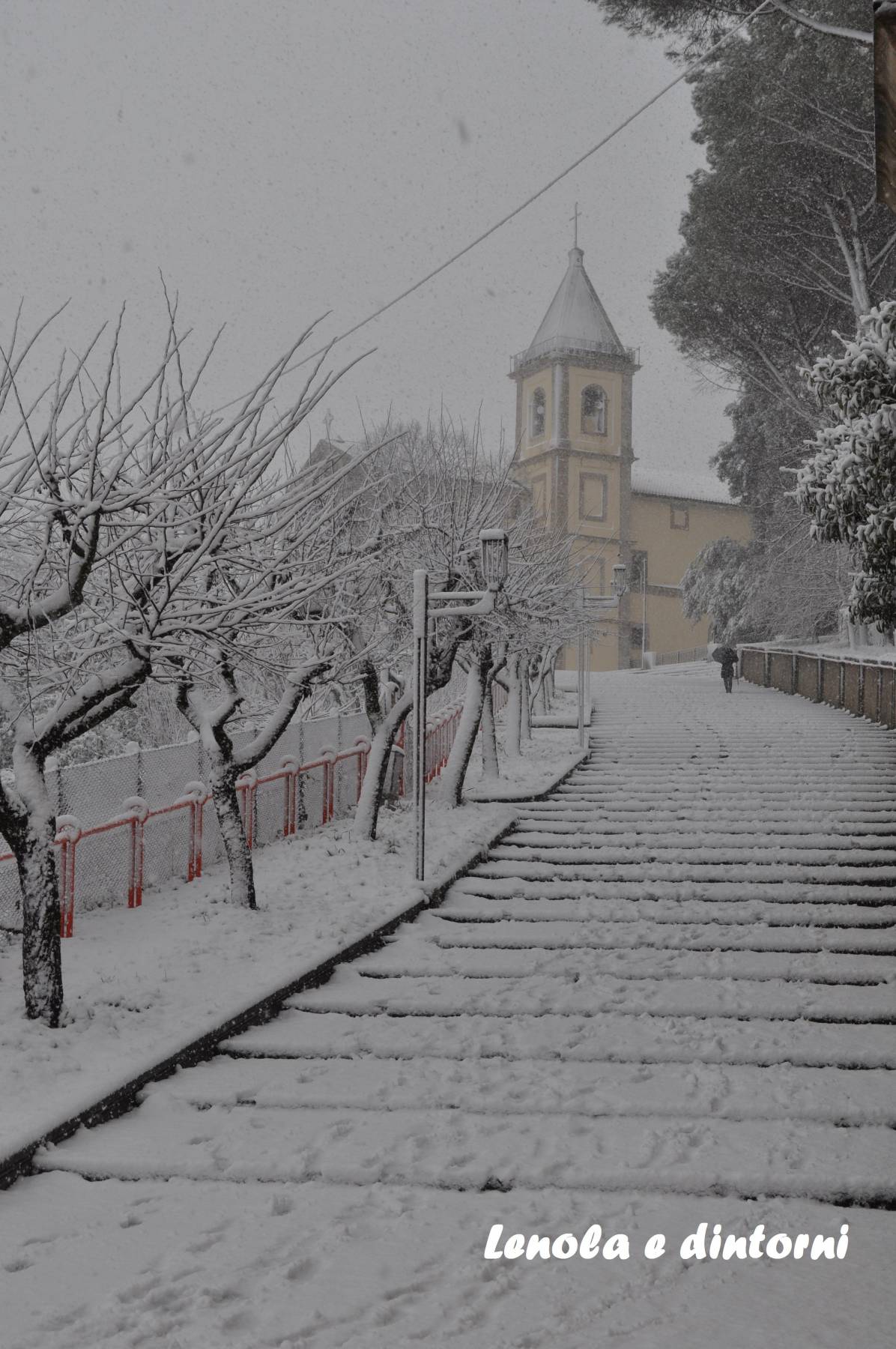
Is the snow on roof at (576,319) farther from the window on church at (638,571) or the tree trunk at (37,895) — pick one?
the tree trunk at (37,895)

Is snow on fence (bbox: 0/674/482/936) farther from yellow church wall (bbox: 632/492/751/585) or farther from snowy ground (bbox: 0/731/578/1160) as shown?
yellow church wall (bbox: 632/492/751/585)

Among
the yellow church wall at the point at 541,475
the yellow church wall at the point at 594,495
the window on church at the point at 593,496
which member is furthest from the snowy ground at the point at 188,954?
the window on church at the point at 593,496

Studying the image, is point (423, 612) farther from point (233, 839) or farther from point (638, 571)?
point (638, 571)

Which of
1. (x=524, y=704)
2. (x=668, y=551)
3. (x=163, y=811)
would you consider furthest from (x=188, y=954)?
(x=668, y=551)

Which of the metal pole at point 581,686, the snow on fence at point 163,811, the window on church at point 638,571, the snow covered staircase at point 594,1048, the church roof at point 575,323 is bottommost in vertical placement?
the snow covered staircase at point 594,1048

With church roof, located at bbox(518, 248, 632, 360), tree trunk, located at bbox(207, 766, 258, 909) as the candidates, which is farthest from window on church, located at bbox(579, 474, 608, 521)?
tree trunk, located at bbox(207, 766, 258, 909)

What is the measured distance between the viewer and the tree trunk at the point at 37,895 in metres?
7.07

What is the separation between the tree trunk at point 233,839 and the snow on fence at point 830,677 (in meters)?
17.5

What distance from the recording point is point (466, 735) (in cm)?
1759

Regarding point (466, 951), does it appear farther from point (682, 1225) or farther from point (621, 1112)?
point (682, 1225)

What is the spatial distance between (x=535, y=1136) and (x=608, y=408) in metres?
65.3

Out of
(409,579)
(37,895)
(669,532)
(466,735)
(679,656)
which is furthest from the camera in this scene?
(669,532)

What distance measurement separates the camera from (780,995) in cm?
848

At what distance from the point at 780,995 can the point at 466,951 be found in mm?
2673
